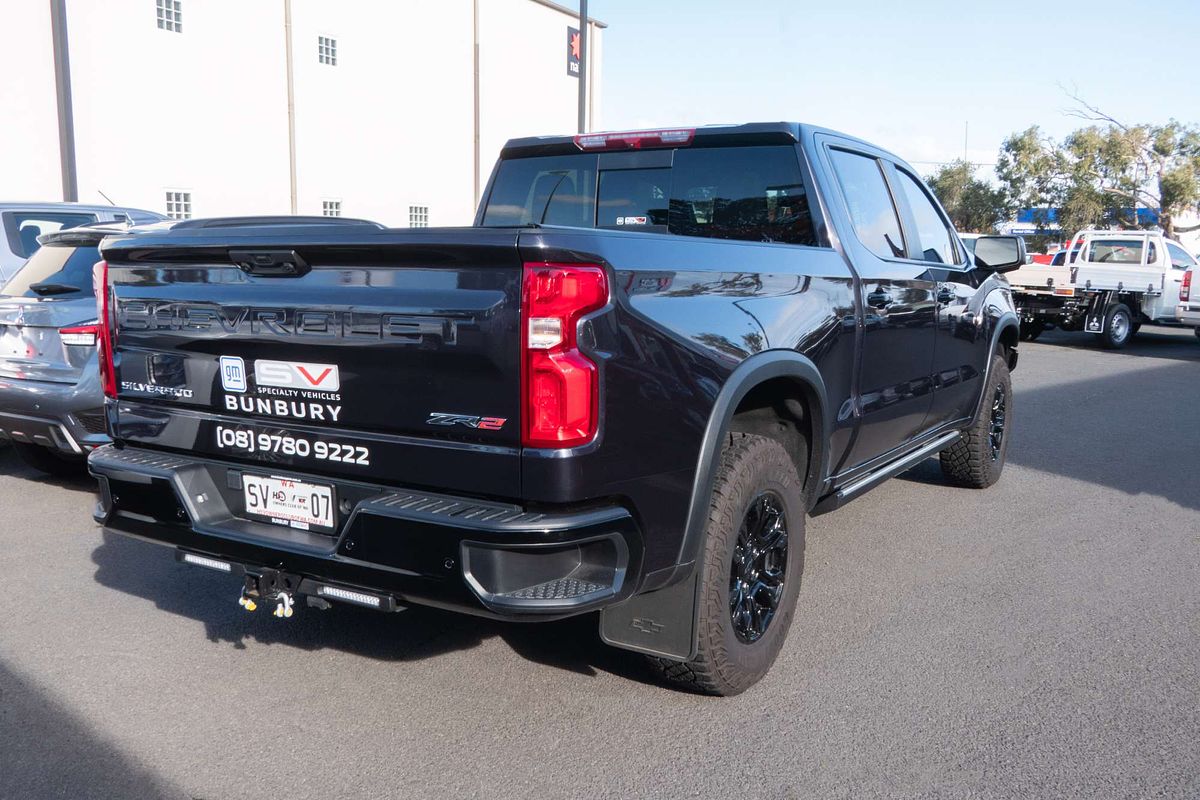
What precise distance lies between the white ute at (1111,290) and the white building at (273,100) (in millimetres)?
15847

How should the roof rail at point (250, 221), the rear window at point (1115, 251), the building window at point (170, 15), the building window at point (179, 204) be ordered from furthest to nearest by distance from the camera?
A: 1. the building window at point (179, 204)
2. the building window at point (170, 15)
3. the rear window at point (1115, 251)
4. the roof rail at point (250, 221)

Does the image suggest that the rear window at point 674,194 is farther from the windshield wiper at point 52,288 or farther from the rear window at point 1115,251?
the rear window at point 1115,251

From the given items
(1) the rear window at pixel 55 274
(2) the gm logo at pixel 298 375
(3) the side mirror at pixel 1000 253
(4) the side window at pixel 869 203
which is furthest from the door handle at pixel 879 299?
(1) the rear window at pixel 55 274

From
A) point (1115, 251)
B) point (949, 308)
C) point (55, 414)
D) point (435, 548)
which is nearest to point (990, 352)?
point (949, 308)

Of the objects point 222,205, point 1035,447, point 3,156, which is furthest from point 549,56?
point 1035,447

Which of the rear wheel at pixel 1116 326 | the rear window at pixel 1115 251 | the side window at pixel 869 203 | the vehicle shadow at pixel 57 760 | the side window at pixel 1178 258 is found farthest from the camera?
the rear window at pixel 1115 251

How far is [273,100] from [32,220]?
54.5 feet

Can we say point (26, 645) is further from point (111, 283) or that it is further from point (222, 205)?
point (222, 205)

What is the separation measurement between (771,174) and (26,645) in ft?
11.7

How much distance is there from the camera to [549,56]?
3269 cm

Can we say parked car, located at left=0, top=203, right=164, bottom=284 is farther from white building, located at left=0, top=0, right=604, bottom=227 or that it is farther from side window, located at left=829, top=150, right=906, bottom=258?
white building, located at left=0, top=0, right=604, bottom=227

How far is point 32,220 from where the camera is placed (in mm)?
7645

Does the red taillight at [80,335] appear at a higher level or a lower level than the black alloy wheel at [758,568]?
higher

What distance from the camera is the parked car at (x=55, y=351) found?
18.8 feet
